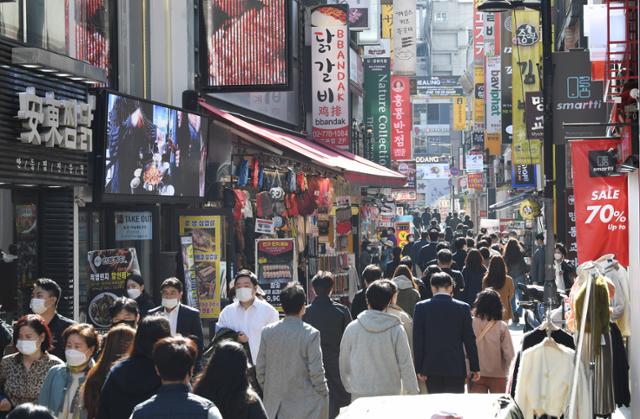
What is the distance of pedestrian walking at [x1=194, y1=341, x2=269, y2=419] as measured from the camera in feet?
21.2

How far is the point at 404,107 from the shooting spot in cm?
4806

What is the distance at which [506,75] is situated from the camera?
36.9m

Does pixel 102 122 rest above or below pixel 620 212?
above

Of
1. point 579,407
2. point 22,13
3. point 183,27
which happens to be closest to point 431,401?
point 579,407

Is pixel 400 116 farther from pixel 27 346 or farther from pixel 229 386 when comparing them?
pixel 229 386

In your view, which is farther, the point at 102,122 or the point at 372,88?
the point at 372,88

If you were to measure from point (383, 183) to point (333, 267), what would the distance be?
8.72 ft

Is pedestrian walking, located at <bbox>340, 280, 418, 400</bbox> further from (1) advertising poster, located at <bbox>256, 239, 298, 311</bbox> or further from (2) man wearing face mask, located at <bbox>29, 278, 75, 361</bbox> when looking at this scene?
(1) advertising poster, located at <bbox>256, 239, 298, 311</bbox>

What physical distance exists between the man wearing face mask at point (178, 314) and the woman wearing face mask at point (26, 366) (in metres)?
2.61

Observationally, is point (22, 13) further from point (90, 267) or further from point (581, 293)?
point (581, 293)

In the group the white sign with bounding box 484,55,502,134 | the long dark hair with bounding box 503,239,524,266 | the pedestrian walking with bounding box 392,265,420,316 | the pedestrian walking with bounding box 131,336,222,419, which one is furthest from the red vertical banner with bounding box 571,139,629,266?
the white sign with bounding box 484,55,502,134

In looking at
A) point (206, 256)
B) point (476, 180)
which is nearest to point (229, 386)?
point (206, 256)

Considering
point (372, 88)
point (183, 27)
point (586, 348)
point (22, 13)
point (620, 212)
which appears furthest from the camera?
point (372, 88)

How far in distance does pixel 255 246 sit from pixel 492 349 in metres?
7.91
